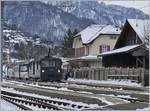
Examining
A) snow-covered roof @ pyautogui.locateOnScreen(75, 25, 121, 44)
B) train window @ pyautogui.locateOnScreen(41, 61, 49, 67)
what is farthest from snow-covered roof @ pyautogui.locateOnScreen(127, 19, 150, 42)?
snow-covered roof @ pyautogui.locateOnScreen(75, 25, 121, 44)

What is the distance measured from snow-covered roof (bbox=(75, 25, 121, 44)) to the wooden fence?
3.83 meters

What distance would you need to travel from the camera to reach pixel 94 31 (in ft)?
155

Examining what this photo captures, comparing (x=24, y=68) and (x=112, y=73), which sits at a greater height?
(x=24, y=68)

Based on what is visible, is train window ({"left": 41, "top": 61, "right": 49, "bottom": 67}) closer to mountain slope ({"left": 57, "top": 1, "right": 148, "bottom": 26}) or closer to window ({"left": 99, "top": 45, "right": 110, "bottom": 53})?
window ({"left": 99, "top": 45, "right": 110, "bottom": 53})

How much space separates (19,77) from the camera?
132 feet

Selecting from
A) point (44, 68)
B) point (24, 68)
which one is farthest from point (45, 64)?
point (24, 68)

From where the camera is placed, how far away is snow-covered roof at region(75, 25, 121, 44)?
45031mm

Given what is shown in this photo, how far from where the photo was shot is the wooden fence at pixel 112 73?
29297 millimetres

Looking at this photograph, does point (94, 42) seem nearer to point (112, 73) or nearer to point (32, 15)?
point (112, 73)

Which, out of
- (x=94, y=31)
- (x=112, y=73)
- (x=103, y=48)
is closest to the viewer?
(x=112, y=73)

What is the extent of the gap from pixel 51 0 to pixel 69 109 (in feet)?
12.5

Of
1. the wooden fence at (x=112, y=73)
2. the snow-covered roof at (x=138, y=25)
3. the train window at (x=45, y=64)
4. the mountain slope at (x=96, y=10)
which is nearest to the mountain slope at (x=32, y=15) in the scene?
the mountain slope at (x=96, y=10)

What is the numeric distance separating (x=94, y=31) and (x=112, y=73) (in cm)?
1221

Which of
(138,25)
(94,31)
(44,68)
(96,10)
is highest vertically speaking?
(94,31)
